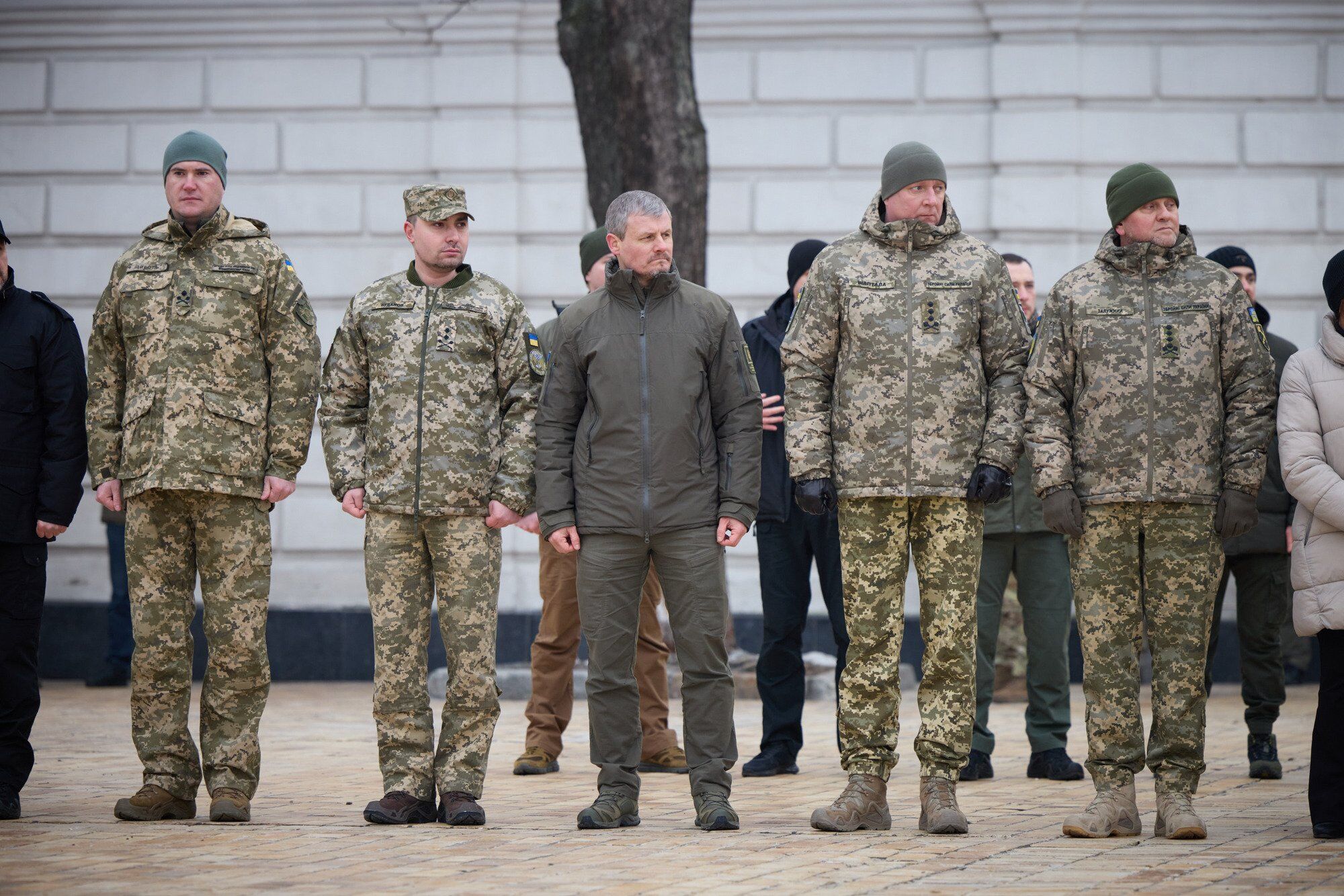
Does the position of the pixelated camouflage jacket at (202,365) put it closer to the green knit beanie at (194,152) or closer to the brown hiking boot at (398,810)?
the green knit beanie at (194,152)

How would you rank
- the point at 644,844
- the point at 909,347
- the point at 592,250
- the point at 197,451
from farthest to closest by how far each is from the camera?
1. the point at 592,250
2. the point at 197,451
3. the point at 909,347
4. the point at 644,844

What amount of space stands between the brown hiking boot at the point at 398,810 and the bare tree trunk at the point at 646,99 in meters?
5.19

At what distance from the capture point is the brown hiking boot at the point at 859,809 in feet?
19.1

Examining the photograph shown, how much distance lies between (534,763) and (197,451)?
7.55 ft

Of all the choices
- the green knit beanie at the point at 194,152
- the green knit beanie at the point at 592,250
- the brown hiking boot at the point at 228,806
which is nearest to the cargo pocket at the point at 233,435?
the green knit beanie at the point at 194,152

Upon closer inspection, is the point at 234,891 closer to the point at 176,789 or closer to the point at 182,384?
the point at 176,789

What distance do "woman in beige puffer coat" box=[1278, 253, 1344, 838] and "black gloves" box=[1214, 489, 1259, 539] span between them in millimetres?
249

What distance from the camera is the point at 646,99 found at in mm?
10688

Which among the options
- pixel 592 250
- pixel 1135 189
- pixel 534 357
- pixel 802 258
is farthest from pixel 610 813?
pixel 592 250

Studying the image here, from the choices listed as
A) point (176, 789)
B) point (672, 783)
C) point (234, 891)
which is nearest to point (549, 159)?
point (672, 783)

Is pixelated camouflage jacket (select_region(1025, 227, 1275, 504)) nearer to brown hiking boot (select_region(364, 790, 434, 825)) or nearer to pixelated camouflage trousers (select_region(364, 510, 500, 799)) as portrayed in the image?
pixelated camouflage trousers (select_region(364, 510, 500, 799))

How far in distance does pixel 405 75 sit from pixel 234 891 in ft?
30.9

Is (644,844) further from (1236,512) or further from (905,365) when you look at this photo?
(1236,512)

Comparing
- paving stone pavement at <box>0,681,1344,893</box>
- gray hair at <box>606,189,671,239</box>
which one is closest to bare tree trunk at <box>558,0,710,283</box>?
paving stone pavement at <box>0,681,1344,893</box>
